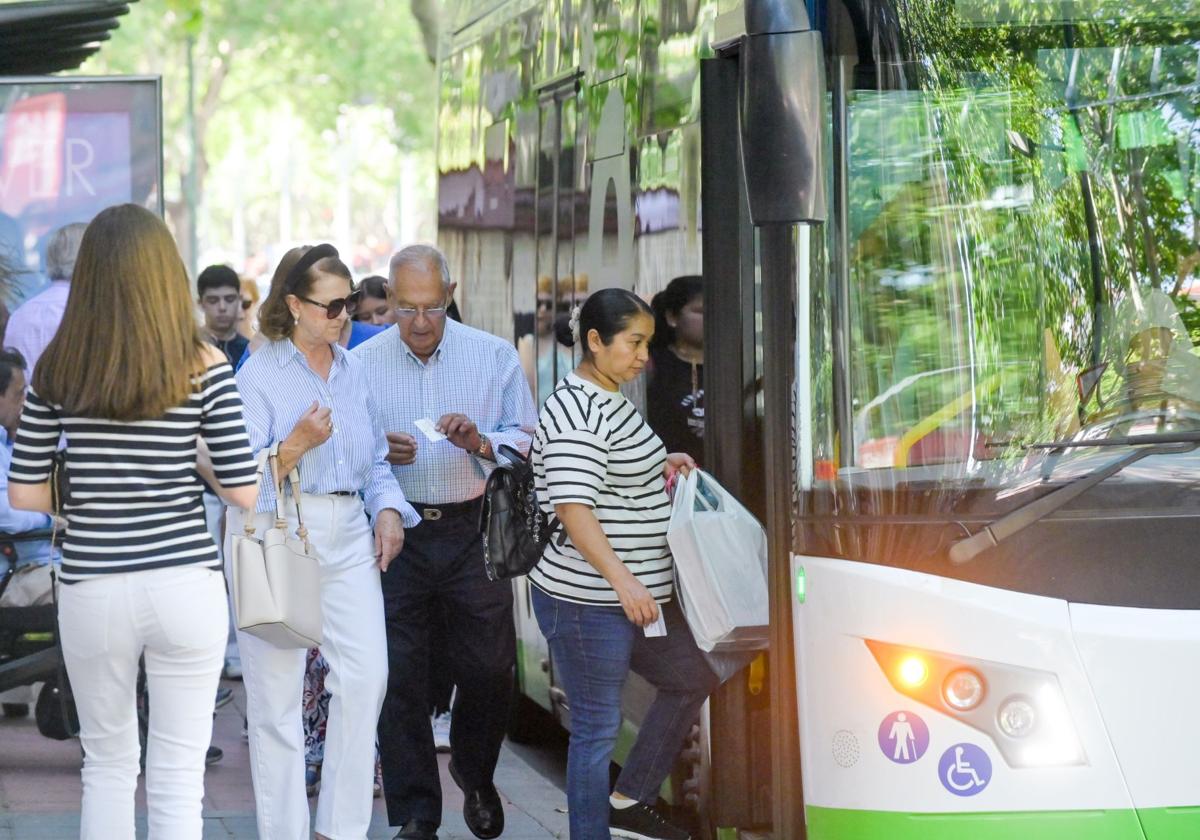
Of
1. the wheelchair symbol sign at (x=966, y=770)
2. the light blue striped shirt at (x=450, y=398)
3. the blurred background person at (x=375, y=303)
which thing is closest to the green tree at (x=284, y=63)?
the blurred background person at (x=375, y=303)

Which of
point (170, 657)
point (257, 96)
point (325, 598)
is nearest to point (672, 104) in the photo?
point (325, 598)

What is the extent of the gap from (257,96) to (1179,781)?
135 ft

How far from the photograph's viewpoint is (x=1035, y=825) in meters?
4.12

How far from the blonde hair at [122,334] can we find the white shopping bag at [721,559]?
1298 mm

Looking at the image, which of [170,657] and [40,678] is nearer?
[170,657]

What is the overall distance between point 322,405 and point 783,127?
2.02m

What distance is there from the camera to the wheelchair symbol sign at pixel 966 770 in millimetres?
4156

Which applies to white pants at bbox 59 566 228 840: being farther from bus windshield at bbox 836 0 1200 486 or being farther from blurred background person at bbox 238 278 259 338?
blurred background person at bbox 238 278 259 338

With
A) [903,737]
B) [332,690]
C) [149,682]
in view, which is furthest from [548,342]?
[903,737]

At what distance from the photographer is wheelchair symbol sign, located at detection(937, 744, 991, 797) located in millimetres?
4156

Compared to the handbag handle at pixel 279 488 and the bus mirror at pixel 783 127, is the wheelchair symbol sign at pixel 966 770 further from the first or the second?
the handbag handle at pixel 279 488

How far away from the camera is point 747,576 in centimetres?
495

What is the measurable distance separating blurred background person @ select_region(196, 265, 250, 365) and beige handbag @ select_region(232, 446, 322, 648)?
5006 mm

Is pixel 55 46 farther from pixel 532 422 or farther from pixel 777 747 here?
pixel 777 747
